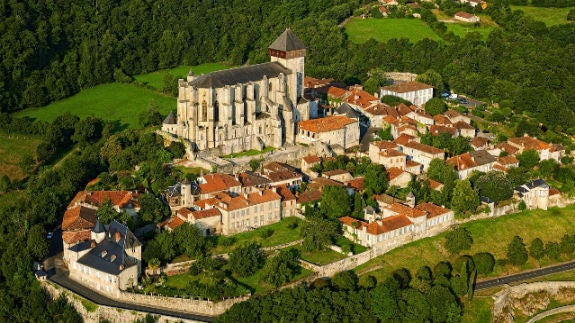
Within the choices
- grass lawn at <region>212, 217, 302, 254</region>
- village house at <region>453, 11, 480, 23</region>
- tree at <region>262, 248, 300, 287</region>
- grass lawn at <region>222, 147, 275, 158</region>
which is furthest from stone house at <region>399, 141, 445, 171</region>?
village house at <region>453, 11, 480, 23</region>

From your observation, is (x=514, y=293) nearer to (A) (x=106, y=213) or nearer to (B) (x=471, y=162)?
(B) (x=471, y=162)

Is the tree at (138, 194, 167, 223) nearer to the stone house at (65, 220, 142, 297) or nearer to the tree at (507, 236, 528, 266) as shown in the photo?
the stone house at (65, 220, 142, 297)

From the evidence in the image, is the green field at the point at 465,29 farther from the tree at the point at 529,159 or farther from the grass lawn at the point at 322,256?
the grass lawn at the point at 322,256

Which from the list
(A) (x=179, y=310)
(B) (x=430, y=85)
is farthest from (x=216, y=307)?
(B) (x=430, y=85)

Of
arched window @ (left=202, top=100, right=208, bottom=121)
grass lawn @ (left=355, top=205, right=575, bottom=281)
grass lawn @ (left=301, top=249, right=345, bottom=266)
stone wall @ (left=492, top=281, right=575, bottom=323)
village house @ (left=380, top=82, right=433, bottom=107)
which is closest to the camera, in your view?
grass lawn @ (left=301, top=249, right=345, bottom=266)

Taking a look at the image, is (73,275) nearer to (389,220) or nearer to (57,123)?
(389,220)

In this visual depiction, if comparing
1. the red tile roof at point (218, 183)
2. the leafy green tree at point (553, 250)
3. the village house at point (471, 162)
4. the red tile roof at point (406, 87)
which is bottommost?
the leafy green tree at point (553, 250)

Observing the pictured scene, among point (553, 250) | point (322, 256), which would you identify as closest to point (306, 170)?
point (322, 256)

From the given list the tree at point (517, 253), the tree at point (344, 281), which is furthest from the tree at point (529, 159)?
the tree at point (344, 281)
